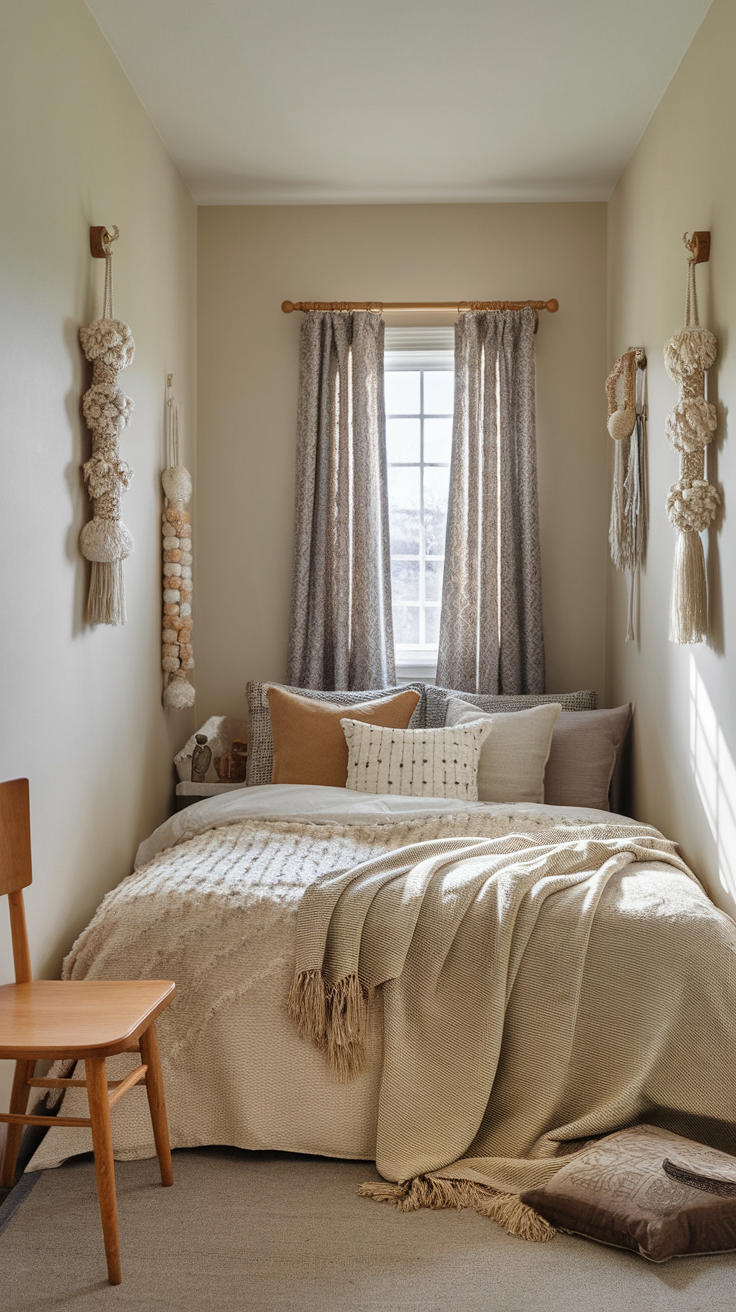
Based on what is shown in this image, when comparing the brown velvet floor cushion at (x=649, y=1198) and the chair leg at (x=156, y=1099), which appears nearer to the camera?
the brown velvet floor cushion at (x=649, y=1198)

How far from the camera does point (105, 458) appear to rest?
278 cm

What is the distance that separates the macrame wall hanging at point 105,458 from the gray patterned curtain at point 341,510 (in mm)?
1351

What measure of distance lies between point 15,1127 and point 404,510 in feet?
9.29

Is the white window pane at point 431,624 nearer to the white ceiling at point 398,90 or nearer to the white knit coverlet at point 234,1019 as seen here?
the white ceiling at point 398,90

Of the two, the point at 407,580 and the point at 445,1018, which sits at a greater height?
the point at 407,580

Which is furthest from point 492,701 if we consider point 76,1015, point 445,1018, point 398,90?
point 76,1015

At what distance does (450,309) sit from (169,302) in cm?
114

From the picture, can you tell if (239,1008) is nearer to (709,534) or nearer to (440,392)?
(709,534)

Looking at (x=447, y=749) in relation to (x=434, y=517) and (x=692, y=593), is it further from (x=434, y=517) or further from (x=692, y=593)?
(x=434, y=517)

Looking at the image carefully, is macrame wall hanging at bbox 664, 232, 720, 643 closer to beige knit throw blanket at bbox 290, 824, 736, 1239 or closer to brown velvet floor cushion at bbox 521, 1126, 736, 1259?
beige knit throw blanket at bbox 290, 824, 736, 1239

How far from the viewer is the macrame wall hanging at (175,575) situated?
368 centimetres

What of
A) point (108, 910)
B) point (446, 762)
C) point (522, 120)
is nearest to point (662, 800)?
point (446, 762)

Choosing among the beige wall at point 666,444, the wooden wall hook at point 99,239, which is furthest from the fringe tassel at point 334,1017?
the wooden wall hook at point 99,239

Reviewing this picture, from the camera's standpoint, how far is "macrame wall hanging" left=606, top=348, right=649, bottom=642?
3.51 metres
